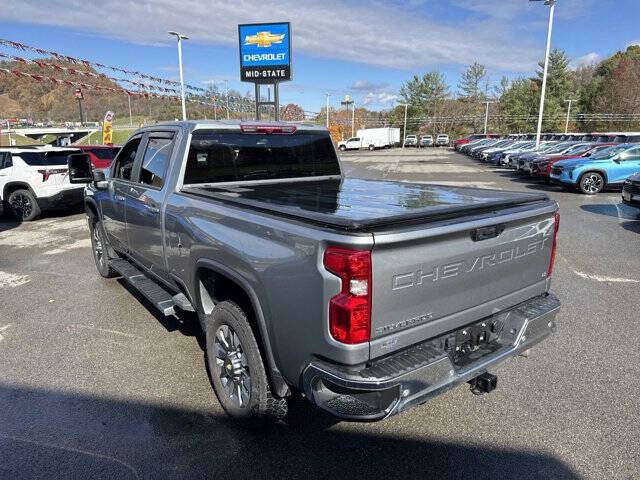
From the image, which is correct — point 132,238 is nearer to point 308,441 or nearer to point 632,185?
point 308,441

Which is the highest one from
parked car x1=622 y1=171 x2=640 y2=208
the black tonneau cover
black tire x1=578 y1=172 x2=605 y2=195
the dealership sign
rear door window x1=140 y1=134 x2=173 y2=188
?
the dealership sign

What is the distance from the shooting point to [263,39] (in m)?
19.9

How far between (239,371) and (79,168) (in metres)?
3.74

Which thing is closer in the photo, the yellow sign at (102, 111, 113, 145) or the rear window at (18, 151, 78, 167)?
the rear window at (18, 151, 78, 167)

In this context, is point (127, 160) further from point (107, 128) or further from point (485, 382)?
point (107, 128)

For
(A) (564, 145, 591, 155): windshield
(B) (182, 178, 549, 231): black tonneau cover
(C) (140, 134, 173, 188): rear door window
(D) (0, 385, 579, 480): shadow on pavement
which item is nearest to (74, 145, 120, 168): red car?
(C) (140, 134, 173, 188): rear door window

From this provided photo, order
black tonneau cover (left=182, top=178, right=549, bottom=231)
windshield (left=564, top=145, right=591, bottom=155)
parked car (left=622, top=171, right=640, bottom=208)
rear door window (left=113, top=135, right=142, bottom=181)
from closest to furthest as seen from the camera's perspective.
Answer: black tonneau cover (left=182, top=178, right=549, bottom=231) → rear door window (left=113, top=135, right=142, bottom=181) → parked car (left=622, top=171, right=640, bottom=208) → windshield (left=564, top=145, right=591, bottom=155)

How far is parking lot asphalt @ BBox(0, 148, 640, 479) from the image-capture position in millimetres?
2719

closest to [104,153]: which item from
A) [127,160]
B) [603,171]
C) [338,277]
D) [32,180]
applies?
[32,180]

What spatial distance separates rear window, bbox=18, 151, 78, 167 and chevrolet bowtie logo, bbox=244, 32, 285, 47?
11.6 metres

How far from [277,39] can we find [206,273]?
18.8 m

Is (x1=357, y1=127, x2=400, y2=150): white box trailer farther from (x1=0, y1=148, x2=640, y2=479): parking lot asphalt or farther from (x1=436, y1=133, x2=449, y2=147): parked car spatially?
(x1=0, y1=148, x2=640, y2=479): parking lot asphalt

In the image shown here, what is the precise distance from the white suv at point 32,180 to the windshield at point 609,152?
1560cm

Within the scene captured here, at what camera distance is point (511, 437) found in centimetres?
295
